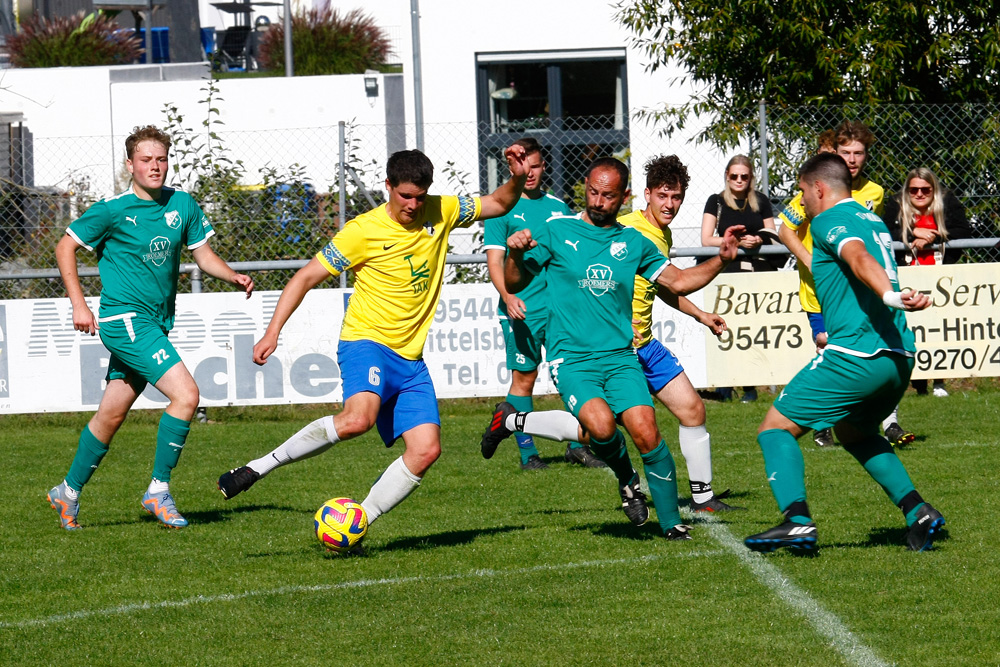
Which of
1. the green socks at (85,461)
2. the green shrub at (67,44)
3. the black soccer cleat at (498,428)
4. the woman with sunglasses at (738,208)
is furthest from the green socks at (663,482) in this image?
the green shrub at (67,44)

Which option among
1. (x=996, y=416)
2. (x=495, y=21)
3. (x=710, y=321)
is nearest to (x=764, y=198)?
(x=996, y=416)

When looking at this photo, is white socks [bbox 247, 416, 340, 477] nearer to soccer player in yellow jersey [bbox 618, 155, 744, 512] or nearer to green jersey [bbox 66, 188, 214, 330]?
green jersey [bbox 66, 188, 214, 330]

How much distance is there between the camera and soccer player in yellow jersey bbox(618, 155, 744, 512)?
7094mm

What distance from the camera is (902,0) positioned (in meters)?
12.9

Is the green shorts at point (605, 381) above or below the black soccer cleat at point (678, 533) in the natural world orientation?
above

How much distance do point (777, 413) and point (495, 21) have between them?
14.7m

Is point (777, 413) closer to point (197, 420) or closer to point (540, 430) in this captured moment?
point (540, 430)

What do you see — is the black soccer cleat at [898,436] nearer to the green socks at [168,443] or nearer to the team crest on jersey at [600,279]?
the team crest on jersey at [600,279]

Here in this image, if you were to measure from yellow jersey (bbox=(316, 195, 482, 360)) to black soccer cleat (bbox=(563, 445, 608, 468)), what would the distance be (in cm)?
262

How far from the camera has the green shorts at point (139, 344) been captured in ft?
23.8

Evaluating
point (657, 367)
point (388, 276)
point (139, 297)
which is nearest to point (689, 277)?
point (657, 367)

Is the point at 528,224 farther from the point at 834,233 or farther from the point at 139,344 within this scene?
the point at 834,233

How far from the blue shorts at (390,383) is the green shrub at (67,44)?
1130 inches

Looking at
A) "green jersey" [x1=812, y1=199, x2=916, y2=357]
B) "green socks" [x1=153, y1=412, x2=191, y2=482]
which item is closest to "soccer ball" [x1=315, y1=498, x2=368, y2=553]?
"green socks" [x1=153, y1=412, x2=191, y2=482]
